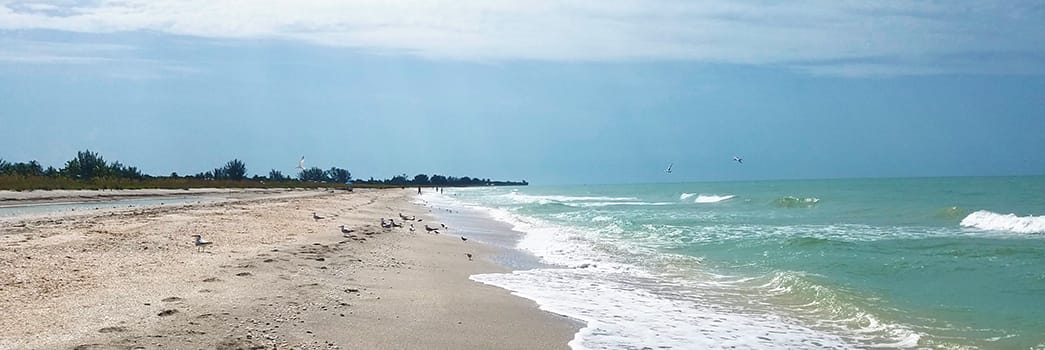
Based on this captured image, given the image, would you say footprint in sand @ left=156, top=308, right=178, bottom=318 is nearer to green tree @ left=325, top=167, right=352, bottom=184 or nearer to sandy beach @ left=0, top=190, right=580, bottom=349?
sandy beach @ left=0, top=190, right=580, bottom=349

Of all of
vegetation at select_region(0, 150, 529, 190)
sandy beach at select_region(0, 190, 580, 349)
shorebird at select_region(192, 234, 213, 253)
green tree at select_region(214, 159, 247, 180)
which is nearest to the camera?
sandy beach at select_region(0, 190, 580, 349)

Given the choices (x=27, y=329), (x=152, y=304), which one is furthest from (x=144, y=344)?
(x=152, y=304)

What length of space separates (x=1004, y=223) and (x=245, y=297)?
82.2 feet

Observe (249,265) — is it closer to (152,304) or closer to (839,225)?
(152,304)

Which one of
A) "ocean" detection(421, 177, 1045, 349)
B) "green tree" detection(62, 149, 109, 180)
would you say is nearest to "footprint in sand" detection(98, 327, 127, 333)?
"ocean" detection(421, 177, 1045, 349)

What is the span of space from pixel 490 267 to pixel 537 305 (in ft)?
15.4

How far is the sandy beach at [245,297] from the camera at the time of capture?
260 inches

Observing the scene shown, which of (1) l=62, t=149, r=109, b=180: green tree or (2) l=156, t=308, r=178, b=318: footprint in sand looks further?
(1) l=62, t=149, r=109, b=180: green tree

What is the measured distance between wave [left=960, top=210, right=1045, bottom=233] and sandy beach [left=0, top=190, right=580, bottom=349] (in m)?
17.5

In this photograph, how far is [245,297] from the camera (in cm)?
847

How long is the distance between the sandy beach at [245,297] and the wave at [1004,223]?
17533 mm

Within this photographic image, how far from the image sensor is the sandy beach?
→ 6.60 m

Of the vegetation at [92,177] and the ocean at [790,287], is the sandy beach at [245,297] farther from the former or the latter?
the vegetation at [92,177]

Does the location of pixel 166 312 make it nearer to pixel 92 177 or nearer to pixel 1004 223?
pixel 1004 223
